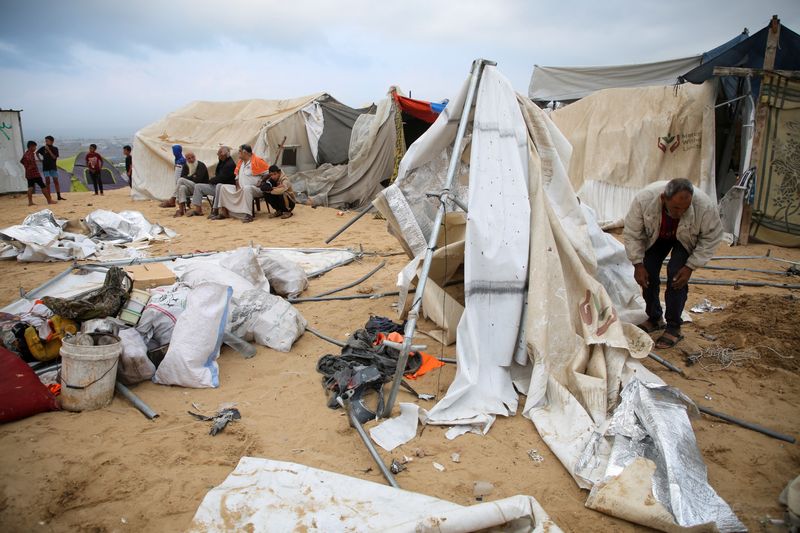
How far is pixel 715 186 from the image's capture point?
7609 mm

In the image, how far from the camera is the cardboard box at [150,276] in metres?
4.32

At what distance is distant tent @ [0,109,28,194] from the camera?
12.4m

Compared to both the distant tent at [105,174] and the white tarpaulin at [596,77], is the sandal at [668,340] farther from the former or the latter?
the distant tent at [105,174]

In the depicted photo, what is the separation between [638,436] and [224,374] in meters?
2.65

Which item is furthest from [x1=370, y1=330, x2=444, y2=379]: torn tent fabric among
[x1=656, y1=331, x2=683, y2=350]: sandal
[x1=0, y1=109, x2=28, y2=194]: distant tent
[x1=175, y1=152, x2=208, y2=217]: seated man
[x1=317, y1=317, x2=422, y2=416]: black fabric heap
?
[x1=0, y1=109, x2=28, y2=194]: distant tent

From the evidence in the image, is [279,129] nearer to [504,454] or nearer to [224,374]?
[224,374]

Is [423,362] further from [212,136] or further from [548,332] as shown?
[212,136]

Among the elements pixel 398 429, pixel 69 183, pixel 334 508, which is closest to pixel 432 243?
pixel 398 429

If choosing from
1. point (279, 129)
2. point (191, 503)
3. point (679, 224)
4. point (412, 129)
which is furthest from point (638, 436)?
point (279, 129)

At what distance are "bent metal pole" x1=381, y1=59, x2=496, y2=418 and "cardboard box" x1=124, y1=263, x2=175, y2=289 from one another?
2.55 metres

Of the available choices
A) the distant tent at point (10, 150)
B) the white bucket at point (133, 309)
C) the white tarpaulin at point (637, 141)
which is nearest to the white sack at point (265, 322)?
the white bucket at point (133, 309)

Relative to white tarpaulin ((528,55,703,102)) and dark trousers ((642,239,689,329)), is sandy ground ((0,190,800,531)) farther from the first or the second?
white tarpaulin ((528,55,703,102))

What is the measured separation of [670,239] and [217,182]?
8725mm

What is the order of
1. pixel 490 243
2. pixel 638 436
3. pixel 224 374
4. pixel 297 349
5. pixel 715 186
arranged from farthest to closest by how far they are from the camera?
pixel 715 186 < pixel 297 349 < pixel 224 374 < pixel 490 243 < pixel 638 436
